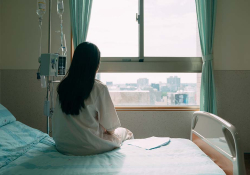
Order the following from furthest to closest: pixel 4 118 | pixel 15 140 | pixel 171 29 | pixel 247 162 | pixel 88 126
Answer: pixel 171 29 < pixel 247 162 < pixel 4 118 < pixel 15 140 < pixel 88 126

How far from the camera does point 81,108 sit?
1.52 m

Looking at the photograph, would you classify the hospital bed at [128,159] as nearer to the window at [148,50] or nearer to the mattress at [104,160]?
the mattress at [104,160]

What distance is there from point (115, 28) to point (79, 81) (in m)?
1.57

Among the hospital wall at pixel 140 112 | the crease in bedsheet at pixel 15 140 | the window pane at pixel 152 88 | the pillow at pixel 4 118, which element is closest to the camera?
the crease in bedsheet at pixel 15 140

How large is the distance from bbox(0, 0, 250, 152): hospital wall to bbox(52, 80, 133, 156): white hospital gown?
1220 millimetres

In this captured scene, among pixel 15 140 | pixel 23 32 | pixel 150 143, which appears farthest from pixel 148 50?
pixel 15 140

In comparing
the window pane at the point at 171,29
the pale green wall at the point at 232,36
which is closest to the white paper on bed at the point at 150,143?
the window pane at the point at 171,29

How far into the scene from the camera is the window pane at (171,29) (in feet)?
9.39

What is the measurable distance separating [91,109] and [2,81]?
5.98ft

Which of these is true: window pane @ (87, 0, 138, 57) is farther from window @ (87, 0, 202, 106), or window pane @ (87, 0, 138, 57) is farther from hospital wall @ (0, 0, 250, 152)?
hospital wall @ (0, 0, 250, 152)

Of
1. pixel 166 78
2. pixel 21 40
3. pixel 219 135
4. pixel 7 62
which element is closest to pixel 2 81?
pixel 7 62

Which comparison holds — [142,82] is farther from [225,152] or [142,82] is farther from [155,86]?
[225,152]

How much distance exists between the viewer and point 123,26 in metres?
2.88

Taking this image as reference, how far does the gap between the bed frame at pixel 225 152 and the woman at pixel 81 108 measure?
0.67m
